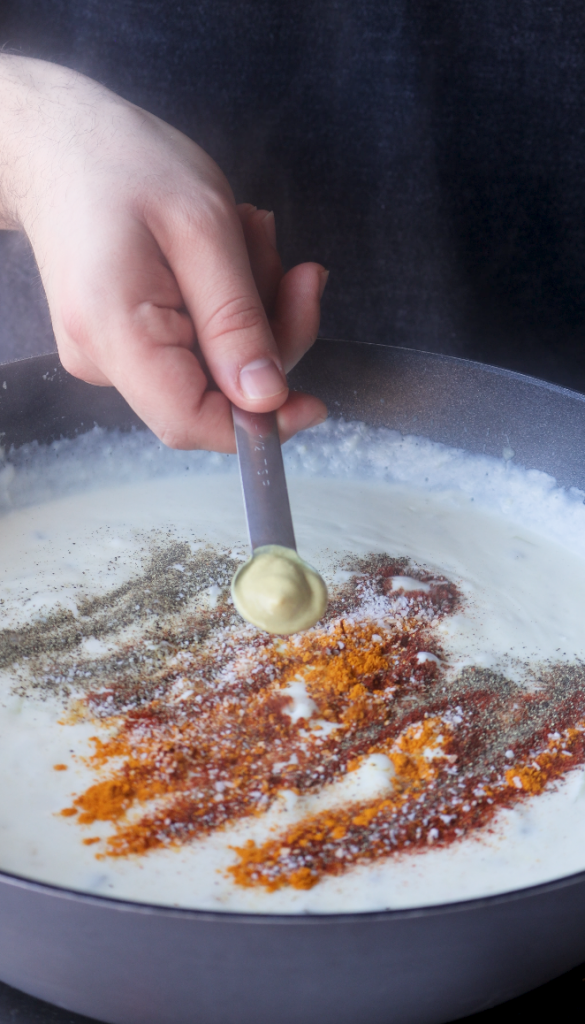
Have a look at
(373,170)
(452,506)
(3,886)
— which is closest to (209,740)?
Result: (3,886)

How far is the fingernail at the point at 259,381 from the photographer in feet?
2.64

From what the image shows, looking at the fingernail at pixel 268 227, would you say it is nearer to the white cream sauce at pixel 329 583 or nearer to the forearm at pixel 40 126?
the forearm at pixel 40 126

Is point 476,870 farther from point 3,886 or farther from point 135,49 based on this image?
point 135,49

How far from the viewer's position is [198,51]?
4.13ft

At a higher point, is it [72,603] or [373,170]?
[373,170]

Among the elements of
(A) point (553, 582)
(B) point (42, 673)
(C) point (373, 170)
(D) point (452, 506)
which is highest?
(C) point (373, 170)

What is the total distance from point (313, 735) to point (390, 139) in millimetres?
976

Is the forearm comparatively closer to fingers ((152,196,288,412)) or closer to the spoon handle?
fingers ((152,196,288,412))

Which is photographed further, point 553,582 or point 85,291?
point 553,582

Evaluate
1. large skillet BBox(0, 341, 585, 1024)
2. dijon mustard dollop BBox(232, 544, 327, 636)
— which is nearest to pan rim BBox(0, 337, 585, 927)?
large skillet BBox(0, 341, 585, 1024)

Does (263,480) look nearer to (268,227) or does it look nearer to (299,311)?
(299,311)

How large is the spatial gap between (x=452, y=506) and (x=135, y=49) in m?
0.83

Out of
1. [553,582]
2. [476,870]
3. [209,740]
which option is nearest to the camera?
[476,870]

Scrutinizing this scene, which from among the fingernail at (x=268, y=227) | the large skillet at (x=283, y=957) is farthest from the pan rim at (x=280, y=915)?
the fingernail at (x=268, y=227)
